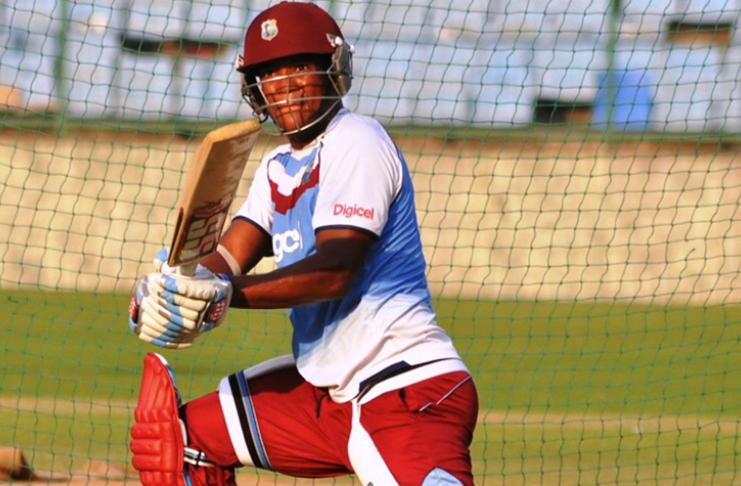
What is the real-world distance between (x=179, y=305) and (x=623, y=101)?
7.97 meters

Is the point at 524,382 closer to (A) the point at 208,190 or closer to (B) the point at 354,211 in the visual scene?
(B) the point at 354,211

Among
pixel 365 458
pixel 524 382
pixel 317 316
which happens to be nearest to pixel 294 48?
pixel 317 316

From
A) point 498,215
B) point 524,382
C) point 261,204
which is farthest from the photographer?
point 498,215

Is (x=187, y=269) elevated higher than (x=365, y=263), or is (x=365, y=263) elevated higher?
(x=365, y=263)

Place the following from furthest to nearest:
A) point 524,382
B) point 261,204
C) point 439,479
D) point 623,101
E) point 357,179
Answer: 1. point 623,101
2. point 524,382
3. point 261,204
4. point 357,179
5. point 439,479

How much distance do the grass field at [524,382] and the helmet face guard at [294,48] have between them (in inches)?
109

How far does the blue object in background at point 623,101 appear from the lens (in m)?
10.6

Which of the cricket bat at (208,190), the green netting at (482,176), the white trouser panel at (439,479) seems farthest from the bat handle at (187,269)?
the green netting at (482,176)

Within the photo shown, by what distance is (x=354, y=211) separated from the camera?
141 inches

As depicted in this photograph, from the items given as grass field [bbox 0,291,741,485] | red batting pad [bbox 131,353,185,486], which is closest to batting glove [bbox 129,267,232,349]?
red batting pad [bbox 131,353,185,486]

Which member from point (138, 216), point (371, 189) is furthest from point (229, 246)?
point (138, 216)

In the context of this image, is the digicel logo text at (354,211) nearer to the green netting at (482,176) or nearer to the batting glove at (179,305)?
the batting glove at (179,305)

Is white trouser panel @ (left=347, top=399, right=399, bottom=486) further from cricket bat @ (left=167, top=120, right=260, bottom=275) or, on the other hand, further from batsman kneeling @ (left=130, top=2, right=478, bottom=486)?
cricket bat @ (left=167, top=120, right=260, bottom=275)

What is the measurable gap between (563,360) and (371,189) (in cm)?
607
